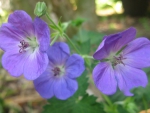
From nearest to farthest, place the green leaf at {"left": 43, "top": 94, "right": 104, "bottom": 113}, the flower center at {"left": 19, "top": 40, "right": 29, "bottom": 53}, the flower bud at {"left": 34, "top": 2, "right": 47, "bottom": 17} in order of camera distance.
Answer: the flower bud at {"left": 34, "top": 2, "right": 47, "bottom": 17} → the flower center at {"left": 19, "top": 40, "right": 29, "bottom": 53} → the green leaf at {"left": 43, "top": 94, "right": 104, "bottom": 113}

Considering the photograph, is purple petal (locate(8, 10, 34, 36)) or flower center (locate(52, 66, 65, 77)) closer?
purple petal (locate(8, 10, 34, 36))

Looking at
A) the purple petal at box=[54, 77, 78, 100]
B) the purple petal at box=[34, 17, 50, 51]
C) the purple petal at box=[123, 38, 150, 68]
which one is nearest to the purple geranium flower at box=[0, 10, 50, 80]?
the purple petal at box=[34, 17, 50, 51]

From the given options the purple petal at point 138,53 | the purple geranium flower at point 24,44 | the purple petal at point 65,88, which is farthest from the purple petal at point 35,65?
the purple petal at point 138,53

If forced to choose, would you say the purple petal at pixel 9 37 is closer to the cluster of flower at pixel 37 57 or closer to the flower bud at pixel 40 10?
the cluster of flower at pixel 37 57

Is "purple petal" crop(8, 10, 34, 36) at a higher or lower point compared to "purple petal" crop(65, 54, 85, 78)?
higher

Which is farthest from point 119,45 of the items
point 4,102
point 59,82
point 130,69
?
point 4,102

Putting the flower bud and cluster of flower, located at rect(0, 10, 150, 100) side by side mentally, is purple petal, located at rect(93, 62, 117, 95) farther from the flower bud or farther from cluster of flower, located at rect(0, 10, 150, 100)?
the flower bud
